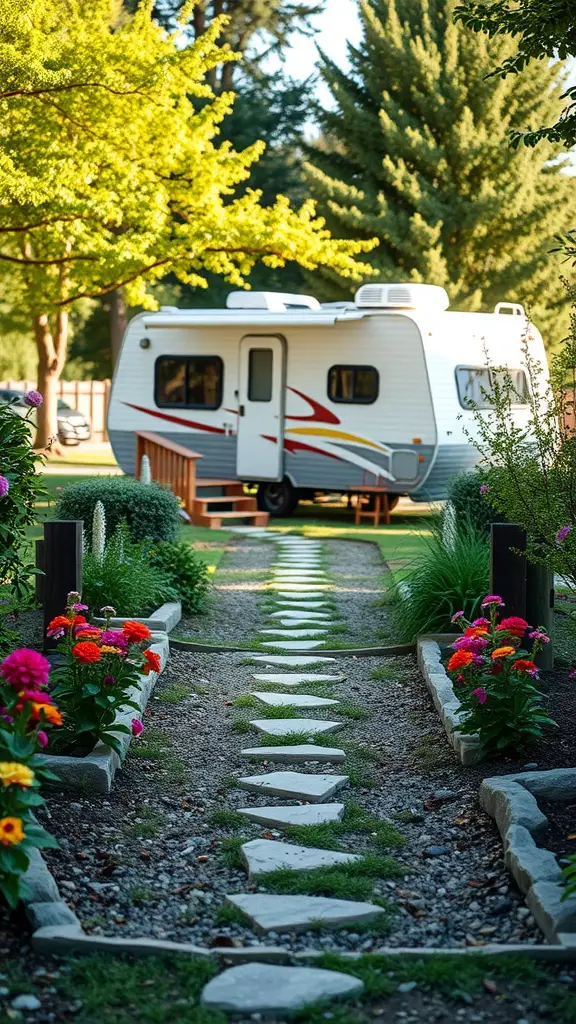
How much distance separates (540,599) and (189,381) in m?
10.8

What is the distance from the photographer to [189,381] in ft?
56.3

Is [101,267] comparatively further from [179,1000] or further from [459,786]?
[179,1000]

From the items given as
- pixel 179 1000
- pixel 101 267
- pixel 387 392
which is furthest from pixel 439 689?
pixel 101 267

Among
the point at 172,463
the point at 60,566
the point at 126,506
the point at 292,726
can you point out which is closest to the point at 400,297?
the point at 172,463

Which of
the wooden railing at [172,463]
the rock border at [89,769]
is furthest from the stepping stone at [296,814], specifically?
the wooden railing at [172,463]

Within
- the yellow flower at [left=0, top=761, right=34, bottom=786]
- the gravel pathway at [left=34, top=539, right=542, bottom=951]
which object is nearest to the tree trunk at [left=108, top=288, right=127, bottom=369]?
the gravel pathway at [left=34, top=539, right=542, bottom=951]

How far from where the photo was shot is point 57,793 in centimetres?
489

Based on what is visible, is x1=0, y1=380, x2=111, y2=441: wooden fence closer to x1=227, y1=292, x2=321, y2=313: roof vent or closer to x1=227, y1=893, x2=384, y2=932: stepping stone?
x1=227, y1=292, x2=321, y2=313: roof vent

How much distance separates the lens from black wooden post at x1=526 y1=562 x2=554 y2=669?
272 inches

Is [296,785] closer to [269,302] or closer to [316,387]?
[316,387]

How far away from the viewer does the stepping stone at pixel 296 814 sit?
4785 millimetres

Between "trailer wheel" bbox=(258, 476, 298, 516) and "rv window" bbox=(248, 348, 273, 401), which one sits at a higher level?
"rv window" bbox=(248, 348, 273, 401)

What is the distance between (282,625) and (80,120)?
7884 mm

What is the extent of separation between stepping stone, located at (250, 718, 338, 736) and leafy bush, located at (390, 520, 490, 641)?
171 cm
